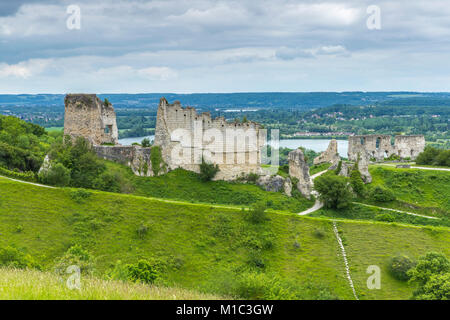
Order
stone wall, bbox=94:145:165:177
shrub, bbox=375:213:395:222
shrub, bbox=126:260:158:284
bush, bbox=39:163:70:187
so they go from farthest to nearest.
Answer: stone wall, bbox=94:145:165:177
shrub, bbox=375:213:395:222
bush, bbox=39:163:70:187
shrub, bbox=126:260:158:284

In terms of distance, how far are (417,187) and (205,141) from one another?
2548 centimetres

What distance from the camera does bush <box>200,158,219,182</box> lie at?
48.5 m

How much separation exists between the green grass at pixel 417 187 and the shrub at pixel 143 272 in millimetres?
30192

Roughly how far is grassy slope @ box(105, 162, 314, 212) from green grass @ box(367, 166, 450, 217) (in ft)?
35.7

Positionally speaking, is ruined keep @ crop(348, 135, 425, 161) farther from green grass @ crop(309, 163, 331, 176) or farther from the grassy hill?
the grassy hill

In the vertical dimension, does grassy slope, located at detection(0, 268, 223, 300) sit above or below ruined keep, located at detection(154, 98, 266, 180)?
below

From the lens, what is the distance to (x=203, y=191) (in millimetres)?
47375

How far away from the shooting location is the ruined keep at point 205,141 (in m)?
48.8

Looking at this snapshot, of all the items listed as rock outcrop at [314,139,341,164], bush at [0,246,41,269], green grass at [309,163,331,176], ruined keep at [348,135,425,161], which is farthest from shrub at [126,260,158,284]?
ruined keep at [348,135,425,161]

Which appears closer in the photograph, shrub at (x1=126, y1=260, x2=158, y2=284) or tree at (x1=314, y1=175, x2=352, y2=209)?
shrub at (x1=126, y1=260, x2=158, y2=284)

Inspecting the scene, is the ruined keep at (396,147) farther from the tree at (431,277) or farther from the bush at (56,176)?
the bush at (56,176)

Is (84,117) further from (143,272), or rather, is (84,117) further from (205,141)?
(143,272)

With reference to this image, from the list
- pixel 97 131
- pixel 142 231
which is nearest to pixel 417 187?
pixel 142 231
